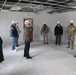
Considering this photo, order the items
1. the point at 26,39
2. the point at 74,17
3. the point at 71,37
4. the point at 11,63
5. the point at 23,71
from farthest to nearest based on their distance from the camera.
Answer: the point at 74,17 < the point at 71,37 < the point at 26,39 < the point at 11,63 < the point at 23,71

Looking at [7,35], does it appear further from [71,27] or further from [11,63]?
[11,63]

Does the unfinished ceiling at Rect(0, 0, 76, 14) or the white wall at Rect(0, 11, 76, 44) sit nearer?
the unfinished ceiling at Rect(0, 0, 76, 14)

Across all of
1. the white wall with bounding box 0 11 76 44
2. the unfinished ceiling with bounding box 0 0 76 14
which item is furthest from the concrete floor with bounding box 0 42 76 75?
the white wall with bounding box 0 11 76 44

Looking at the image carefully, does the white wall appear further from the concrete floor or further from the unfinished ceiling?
the concrete floor

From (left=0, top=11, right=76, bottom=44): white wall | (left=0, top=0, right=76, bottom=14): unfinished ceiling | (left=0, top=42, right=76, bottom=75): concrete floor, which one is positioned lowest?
(left=0, top=42, right=76, bottom=75): concrete floor

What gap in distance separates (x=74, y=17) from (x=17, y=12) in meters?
3.84

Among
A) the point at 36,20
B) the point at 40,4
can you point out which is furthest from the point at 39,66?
the point at 36,20

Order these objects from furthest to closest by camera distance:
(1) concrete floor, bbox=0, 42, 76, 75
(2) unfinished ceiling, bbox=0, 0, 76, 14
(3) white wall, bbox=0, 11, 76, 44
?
(3) white wall, bbox=0, 11, 76, 44 → (2) unfinished ceiling, bbox=0, 0, 76, 14 → (1) concrete floor, bbox=0, 42, 76, 75

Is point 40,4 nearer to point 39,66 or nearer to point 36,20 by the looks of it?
point 39,66

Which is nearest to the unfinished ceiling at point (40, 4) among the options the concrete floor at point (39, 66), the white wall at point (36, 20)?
the concrete floor at point (39, 66)

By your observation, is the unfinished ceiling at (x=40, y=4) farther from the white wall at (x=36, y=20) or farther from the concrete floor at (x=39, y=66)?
the white wall at (x=36, y=20)

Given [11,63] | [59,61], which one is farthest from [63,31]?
[11,63]

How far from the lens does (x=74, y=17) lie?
8.77 metres

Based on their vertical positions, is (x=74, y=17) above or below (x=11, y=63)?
above
